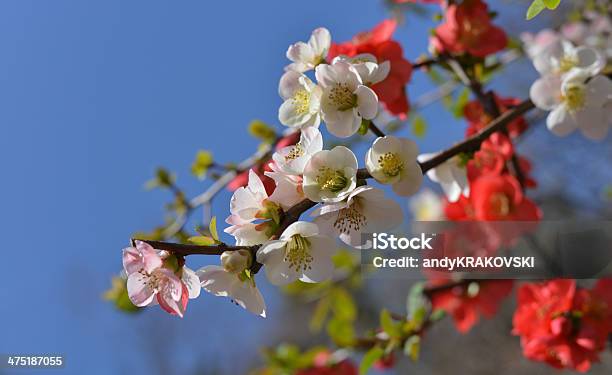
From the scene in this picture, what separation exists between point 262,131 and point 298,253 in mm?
496

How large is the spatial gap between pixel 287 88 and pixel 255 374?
1.02 metres

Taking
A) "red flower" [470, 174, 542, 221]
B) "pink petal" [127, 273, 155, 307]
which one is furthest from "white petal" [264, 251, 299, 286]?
"red flower" [470, 174, 542, 221]

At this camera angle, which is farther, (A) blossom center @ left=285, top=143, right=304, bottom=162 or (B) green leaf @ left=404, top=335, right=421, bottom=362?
(B) green leaf @ left=404, top=335, right=421, bottom=362

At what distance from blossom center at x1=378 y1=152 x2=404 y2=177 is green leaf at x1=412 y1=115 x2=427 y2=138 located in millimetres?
777

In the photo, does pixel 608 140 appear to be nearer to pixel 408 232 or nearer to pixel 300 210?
pixel 408 232

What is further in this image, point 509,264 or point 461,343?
point 461,343

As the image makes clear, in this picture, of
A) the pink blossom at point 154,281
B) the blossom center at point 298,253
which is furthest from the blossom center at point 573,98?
the pink blossom at point 154,281

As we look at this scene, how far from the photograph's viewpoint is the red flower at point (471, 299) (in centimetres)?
105

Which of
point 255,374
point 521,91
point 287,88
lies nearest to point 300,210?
point 287,88

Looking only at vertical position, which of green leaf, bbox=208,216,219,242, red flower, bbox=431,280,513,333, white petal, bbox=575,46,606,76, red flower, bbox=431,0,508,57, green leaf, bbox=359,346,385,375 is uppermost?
red flower, bbox=431,0,508,57

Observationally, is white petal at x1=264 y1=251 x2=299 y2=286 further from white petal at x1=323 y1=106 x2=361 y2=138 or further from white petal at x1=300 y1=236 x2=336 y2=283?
white petal at x1=323 y1=106 x2=361 y2=138

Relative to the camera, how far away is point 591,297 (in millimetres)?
855

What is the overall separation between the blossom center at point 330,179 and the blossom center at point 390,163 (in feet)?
0.14

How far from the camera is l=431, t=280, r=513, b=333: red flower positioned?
1049 millimetres
